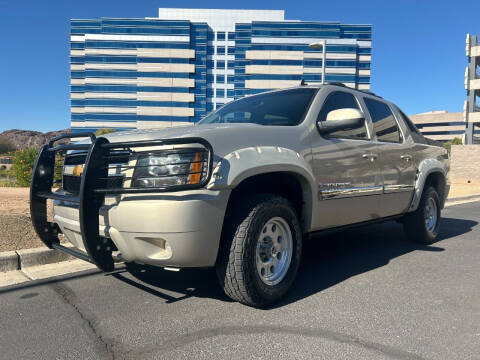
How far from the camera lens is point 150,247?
99.8 inches

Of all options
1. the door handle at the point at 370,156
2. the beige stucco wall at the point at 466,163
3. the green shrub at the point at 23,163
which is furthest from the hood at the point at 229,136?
the beige stucco wall at the point at 466,163

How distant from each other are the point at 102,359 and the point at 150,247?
0.71 m

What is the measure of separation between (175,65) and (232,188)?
79709 mm

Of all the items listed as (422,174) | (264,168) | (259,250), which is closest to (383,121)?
(422,174)

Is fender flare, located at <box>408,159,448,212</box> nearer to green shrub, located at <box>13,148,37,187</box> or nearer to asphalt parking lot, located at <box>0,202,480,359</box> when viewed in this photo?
asphalt parking lot, located at <box>0,202,480,359</box>

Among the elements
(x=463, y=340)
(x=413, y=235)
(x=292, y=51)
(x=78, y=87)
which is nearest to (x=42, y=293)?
(x=463, y=340)

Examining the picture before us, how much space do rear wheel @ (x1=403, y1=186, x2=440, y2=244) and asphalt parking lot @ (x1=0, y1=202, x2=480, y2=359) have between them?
2.89ft

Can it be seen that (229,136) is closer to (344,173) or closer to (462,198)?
(344,173)

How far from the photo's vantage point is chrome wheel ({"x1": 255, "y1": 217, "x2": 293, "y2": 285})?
2.95m

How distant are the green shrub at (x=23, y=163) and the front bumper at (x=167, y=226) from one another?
12008 mm

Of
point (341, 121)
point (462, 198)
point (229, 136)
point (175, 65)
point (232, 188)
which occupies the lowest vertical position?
point (462, 198)

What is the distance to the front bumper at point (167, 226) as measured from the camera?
2404mm

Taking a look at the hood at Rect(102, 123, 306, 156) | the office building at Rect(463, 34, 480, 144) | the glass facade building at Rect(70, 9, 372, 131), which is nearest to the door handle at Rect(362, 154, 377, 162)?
the hood at Rect(102, 123, 306, 156)

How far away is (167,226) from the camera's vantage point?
7.92 ft
